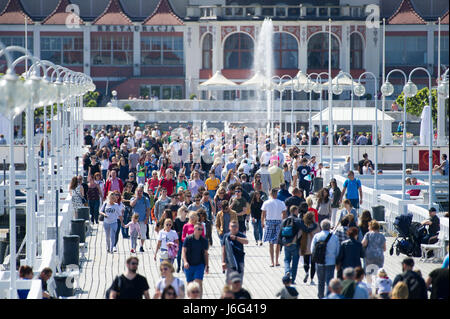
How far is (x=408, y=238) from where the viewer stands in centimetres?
1950

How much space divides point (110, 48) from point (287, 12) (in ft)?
45.1

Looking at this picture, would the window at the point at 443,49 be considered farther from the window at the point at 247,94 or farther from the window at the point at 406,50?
the window at the point at 247,94

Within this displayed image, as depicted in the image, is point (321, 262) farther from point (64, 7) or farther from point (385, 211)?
point (64, 7)

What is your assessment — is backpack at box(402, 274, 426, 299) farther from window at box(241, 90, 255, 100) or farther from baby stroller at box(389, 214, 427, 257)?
window at box(241, 90, 255, 100)

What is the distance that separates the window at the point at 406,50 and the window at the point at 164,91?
16.0 m

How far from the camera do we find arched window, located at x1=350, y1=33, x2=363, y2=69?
258ft

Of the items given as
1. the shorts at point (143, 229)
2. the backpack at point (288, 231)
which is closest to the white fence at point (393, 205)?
the backpack at point (288, 231)

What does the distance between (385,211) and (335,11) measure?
55.0 metres

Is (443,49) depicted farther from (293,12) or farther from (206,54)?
(206,54)

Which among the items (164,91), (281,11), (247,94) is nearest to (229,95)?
(247,94)

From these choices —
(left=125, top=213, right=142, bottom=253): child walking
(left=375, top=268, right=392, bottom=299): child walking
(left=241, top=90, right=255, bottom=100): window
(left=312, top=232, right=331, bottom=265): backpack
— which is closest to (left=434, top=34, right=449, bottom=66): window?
(left=241, top=90, right=255, bottom=100): window

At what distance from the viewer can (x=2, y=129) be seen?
46219 millimetres
